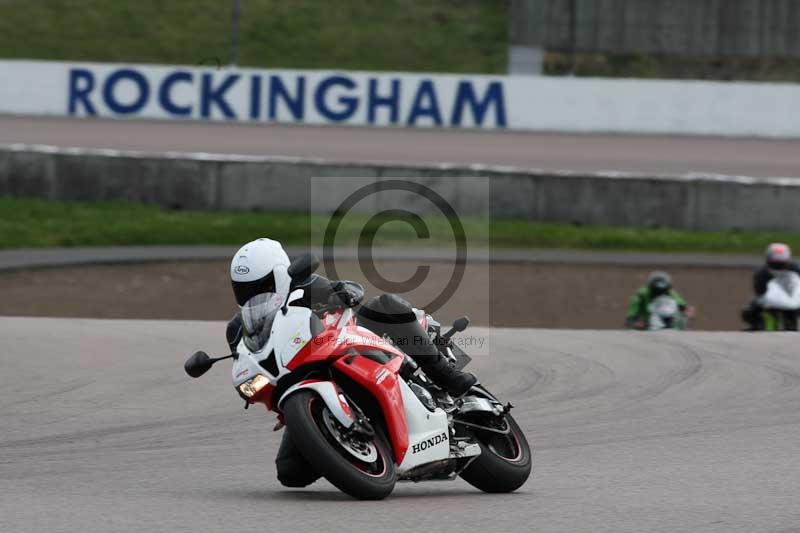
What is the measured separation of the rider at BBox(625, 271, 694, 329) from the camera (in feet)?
43.9

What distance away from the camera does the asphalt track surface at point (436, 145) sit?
25.1 m

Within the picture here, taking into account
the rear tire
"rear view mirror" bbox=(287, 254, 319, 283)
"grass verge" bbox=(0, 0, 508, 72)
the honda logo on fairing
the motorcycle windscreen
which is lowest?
the rear tire

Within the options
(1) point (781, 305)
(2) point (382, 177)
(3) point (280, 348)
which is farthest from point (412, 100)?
(3) point (280, 348)

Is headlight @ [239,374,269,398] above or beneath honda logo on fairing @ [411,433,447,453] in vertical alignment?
above

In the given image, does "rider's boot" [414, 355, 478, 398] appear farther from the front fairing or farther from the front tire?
the front fairing

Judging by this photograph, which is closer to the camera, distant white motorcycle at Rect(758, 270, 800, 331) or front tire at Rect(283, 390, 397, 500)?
front tire at Rect(283, 390, 397, 500)

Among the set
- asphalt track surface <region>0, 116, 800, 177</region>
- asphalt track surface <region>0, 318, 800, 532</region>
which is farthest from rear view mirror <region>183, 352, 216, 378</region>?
asphalt track surface <region>0, 116, 800, 177</region>

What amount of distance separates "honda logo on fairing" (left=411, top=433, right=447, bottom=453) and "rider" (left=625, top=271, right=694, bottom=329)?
25.3 feet

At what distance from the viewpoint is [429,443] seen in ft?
19.5

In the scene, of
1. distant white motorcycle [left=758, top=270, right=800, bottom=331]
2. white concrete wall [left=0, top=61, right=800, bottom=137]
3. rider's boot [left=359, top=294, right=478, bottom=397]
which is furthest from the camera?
white concrete wall [left=0, top=61, right=800, bottom=137]

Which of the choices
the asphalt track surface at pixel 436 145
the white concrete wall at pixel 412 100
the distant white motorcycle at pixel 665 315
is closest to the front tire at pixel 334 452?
the distant white motorcycle at pixel 665 315

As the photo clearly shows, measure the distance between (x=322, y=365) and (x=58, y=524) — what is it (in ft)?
4.09

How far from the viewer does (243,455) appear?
7.44 metres

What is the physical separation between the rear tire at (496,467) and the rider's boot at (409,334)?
11.9 inches
